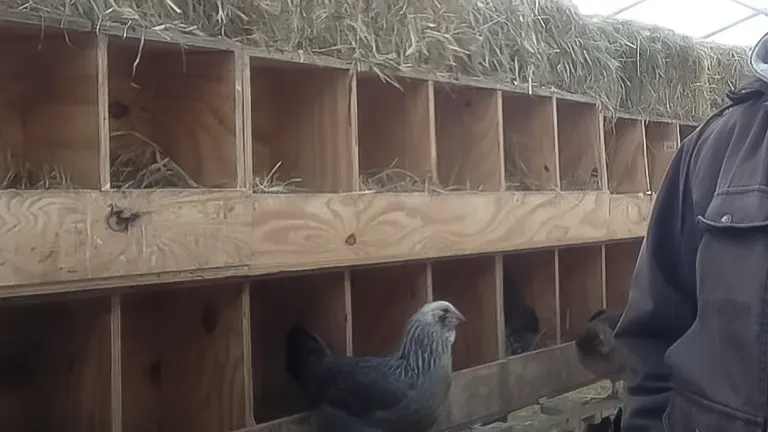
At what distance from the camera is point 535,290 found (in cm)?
345

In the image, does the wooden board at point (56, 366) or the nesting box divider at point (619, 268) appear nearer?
the wooden board at point (56, 366)

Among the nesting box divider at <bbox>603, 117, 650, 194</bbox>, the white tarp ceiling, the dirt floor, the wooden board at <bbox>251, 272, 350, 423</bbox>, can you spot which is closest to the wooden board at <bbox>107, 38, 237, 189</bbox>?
the wooden board at <bbox>251, 272, 350, 423</bbox>

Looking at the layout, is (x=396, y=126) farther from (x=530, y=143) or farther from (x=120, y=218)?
(x=120, y=218)

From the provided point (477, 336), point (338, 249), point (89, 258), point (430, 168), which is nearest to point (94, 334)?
point (89, 258)

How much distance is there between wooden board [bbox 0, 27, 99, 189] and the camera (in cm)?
172

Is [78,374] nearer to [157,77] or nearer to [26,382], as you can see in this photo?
[26,382]

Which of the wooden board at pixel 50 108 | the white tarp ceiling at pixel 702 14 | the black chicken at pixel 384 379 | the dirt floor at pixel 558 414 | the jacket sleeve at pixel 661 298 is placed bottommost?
the dirt floor at pixel 558 414

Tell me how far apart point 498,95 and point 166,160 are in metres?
1.17

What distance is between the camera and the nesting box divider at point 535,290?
3344mm

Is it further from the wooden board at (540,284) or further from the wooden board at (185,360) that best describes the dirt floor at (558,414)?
the wooden board at (185,360)

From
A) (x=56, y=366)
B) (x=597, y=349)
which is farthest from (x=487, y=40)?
(x=56, y=366)

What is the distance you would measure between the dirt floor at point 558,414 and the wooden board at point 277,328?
0.59 metres

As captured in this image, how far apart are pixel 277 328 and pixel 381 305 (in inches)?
13.9

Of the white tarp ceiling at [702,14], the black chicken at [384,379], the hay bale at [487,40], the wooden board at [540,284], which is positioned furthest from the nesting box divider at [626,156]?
the white tarp ceiling at [702,14]
